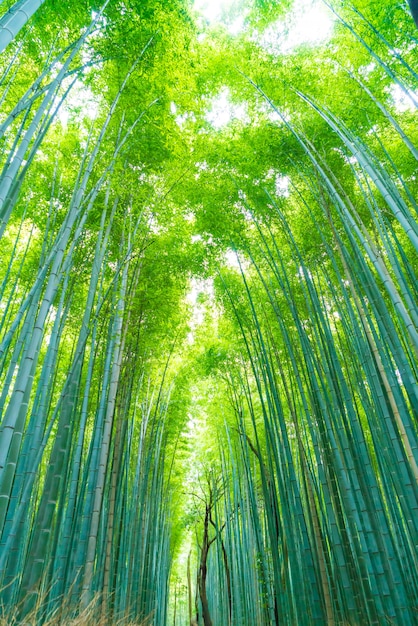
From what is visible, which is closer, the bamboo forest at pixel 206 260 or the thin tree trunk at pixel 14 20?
the thin tree trunk at pixel 14 20

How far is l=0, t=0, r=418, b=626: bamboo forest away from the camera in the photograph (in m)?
2.60

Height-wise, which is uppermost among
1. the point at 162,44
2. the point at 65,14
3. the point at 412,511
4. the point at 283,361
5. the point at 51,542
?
the point at 162,44

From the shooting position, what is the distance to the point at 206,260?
618 centimetres

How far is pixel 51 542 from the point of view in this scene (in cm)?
432

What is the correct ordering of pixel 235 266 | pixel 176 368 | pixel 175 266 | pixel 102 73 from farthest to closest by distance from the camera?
pixel 176 368 → pixel 235 266 → pixel 175 266 → pixel 102 73

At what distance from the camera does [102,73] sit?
159 inches

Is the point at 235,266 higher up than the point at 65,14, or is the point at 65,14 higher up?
the point at 235,266

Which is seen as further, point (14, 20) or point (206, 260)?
point (206, 260)

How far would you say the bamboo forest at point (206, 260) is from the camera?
8.54 feet

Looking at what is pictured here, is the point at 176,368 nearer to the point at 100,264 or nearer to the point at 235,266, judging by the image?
the point at 235,266

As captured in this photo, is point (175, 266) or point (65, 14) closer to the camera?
point (65, 14)

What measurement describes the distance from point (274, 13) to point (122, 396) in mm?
4668

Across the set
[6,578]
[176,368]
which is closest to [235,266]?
[176,368]

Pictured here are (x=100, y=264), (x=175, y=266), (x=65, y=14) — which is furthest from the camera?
(x=175, y=266)
